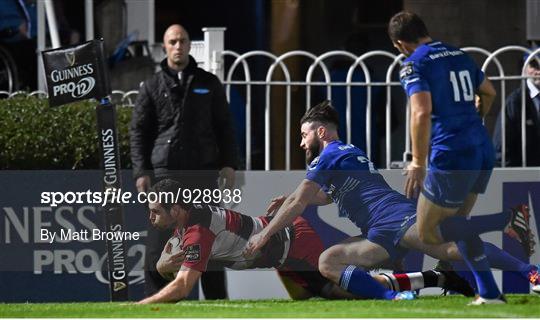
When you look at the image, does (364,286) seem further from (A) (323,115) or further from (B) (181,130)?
(B) (181,130)

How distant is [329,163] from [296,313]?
1.55 metres

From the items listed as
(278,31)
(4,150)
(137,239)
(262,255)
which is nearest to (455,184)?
(262,255)

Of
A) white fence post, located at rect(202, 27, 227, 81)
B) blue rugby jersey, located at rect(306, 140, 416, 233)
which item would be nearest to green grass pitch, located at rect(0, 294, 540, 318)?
blue rugby jersey, located at rect(306, 140, 416, 233)

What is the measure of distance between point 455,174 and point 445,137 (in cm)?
24

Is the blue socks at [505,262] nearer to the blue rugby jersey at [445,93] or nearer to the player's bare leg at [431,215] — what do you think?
the player's bare leg at [431,215]

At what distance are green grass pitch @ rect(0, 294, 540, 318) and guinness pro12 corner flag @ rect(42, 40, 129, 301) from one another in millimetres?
769

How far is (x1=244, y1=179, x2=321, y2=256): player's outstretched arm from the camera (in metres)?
12.1

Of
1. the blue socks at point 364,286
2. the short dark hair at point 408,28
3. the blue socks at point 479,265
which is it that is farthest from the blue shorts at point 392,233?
the short dark hair at point 408,28

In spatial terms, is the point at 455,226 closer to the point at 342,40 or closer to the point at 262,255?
the point at 262,255

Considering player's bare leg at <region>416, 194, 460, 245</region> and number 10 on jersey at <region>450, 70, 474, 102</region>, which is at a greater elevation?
number 10 on jersey at <region>450, 70, 474, 102</region>

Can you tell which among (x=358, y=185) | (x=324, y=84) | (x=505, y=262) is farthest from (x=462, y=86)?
Result: (x=324, y=84)

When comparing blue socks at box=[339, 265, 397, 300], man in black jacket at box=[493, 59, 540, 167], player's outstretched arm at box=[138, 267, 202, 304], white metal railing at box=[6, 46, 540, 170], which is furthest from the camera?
man in black jacket at box=[493, 59, 540, 167]
